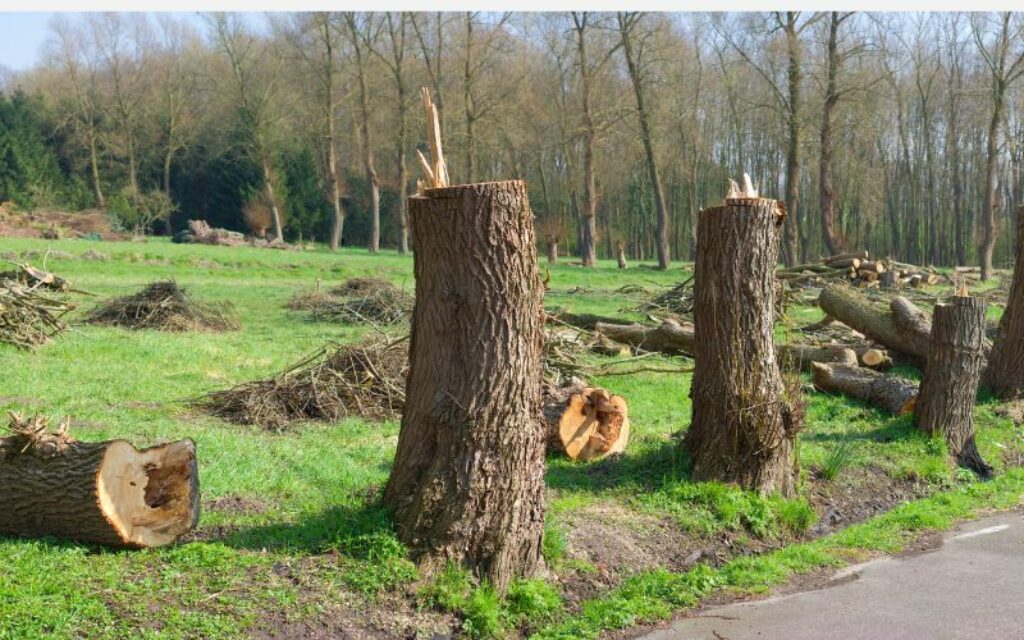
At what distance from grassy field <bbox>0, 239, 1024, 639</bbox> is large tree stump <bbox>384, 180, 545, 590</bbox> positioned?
0.74ft

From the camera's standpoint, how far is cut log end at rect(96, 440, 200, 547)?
5.50 metres

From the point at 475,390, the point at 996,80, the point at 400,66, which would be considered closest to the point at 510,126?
the point at 400,66

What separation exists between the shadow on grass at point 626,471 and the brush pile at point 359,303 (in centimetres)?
726

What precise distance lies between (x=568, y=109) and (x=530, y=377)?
140 feet

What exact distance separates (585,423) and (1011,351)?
6.39 meters

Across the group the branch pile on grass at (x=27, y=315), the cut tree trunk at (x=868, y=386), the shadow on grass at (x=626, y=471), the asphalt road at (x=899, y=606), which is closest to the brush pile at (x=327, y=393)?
the shadow on grass at (x=626, y=471)

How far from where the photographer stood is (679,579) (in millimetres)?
6379

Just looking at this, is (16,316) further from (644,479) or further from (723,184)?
(723,184)

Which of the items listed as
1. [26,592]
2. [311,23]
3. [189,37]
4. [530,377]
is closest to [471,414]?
[530,377]

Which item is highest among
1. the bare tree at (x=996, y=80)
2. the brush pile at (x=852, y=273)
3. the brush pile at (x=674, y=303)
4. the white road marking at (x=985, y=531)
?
the bare tree at (x=996, y=80)

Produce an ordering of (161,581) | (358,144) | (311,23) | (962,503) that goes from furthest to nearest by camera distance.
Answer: (358,144) < (311,23) < (962,503) < (161,581)

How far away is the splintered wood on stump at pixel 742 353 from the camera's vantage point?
7.63 m

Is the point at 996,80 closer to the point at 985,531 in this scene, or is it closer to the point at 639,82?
the point at 639,82

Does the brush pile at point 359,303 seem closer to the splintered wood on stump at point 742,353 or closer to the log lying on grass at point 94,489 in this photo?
the splintered wood on stump at point 742,353
